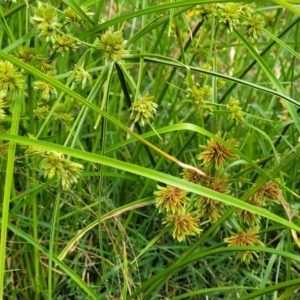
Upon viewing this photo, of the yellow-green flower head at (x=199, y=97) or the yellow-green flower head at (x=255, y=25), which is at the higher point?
the yellow-green flower head at (x=255, y=25)

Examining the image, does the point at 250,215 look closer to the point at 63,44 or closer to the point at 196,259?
the point at 196,259

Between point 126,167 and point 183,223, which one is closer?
point 126,167

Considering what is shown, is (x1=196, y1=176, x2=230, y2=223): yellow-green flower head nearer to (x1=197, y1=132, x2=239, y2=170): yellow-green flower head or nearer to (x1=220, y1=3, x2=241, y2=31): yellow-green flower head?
(x1=197, y1=132, x2=239, y2=170): yellow-green flower head

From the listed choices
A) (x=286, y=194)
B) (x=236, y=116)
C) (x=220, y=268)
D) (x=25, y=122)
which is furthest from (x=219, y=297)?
(x=25, y=122)

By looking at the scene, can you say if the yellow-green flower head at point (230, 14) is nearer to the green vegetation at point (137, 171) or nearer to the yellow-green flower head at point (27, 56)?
the green vegetation at point (137, 171)

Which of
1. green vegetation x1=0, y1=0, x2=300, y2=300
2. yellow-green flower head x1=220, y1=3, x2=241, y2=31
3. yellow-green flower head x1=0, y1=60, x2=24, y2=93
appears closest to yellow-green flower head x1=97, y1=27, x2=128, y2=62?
green vegetation x1=0, y1=0, x2=300, y2=300

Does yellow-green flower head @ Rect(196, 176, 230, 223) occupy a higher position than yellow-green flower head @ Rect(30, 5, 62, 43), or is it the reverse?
yellow-green flower head @ Rect(30, 5, 62, 43)

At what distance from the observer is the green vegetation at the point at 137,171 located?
807mm

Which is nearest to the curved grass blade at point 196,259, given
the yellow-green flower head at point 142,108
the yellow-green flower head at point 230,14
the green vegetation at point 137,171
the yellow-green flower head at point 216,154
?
the green vegetation at point 137,171

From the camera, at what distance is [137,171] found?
2.38 feet

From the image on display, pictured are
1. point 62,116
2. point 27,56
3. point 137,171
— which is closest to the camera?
point 137,171

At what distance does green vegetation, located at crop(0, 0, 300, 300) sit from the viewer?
0.81 meters

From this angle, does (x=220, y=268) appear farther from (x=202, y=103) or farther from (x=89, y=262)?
(x=202, y=103)

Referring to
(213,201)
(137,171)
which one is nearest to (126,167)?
(137,171)
